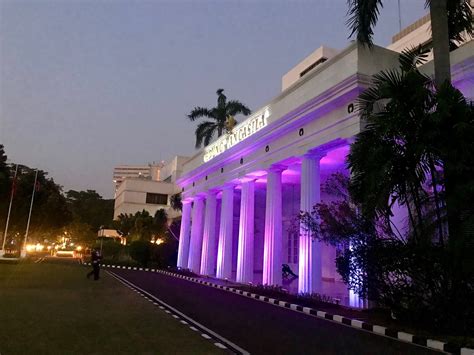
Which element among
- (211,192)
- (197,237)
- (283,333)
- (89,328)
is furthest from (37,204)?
(283,333)

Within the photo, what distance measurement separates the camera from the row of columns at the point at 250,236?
54.0ft

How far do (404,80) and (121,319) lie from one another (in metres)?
8.68

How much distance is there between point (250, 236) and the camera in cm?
2322

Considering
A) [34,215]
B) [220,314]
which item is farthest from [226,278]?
[34,215]

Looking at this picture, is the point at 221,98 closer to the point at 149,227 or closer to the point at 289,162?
the point at 289,162

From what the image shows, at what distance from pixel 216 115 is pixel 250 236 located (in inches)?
535

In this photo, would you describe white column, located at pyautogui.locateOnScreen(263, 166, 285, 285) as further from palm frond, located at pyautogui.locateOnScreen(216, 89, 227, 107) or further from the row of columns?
palm frond, located at pyautogui.locateOnScreen(216, 89, 227, 107)

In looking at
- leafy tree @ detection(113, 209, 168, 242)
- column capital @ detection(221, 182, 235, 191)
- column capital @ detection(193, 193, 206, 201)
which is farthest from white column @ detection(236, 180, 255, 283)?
leafy tree @ detection(113, 209, 168, 242)

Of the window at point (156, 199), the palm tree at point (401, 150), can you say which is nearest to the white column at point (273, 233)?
the palm tree at point (401, 150)

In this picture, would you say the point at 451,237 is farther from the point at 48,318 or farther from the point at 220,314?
the point at 48,318

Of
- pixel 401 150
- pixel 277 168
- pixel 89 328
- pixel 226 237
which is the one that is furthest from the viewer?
pixel 226 237

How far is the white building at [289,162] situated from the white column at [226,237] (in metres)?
0.06

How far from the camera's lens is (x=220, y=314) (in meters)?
11.6

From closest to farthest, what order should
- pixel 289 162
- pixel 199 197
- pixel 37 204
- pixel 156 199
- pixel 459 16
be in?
pixel 459 16, pixel 289 162, pixel 199 197, pixel 37 204, pixel 156 199
